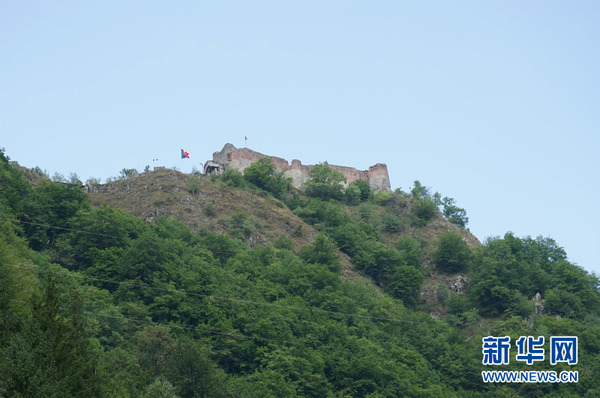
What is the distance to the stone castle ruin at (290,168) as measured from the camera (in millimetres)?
87250

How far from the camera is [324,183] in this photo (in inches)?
3469

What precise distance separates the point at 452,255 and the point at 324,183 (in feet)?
57.7

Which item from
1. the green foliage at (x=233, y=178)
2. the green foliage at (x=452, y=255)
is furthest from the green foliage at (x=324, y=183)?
the green foliage at (x=452, y=255)

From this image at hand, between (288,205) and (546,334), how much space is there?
28650 millimetres

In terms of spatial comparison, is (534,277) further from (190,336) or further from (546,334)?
(190,336)

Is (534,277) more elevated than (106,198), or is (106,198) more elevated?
(106,198)

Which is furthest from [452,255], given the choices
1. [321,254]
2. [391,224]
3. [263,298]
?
[263,298]

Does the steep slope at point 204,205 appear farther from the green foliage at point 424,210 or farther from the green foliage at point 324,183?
the green foliage at point 424,210

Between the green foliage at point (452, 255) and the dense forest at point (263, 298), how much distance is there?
6.4 inches

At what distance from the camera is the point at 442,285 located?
→ 7175 cm

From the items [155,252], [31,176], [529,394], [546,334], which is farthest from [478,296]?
[31,176]

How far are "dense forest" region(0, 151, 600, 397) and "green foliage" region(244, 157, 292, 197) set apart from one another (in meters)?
0.14

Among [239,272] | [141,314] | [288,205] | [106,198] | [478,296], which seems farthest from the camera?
[288,205]

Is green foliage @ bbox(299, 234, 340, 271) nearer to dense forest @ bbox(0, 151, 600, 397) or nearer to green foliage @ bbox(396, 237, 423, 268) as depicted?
dense forest @ bbox(0, 151, 600, 397)
